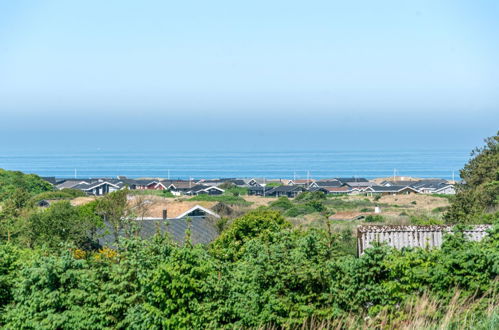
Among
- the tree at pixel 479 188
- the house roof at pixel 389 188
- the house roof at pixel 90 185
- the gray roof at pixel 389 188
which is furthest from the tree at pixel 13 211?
the house roof at pixel 389 188

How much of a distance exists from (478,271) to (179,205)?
1325 inches

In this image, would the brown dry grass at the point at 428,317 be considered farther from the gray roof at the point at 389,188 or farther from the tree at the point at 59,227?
the gray roof at the point at 389,188

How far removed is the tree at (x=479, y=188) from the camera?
33.9 m

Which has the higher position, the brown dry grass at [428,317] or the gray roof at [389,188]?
the brown dry grass at [428,317]

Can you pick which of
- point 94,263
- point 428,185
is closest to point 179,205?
point 94,263

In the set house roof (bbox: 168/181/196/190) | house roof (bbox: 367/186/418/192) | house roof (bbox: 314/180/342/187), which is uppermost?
house roof (bbox: 168/181/196/190)

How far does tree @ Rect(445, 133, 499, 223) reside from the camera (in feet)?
111

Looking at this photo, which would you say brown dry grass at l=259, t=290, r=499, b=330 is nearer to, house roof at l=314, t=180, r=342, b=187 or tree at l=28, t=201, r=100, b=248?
tree at l=28, t=201, r=100, b=248

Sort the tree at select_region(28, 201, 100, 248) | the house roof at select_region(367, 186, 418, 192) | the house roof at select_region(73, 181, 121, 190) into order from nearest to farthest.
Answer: the tree at select_region(28, 201, 100, 248) < the house roof at select_region(367, 186, 418, 192) < the house roof at select_region(73, 181, 121, 190)

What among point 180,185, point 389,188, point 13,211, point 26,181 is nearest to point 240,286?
point 13,211

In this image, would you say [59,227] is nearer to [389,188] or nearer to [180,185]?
[389,188]

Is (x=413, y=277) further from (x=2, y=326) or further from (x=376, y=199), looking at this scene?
(x=376, y=199)

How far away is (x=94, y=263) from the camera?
8.84 metres

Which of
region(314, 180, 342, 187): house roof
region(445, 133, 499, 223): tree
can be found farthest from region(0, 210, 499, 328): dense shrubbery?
region(314, 180, 342, 187): house roof
